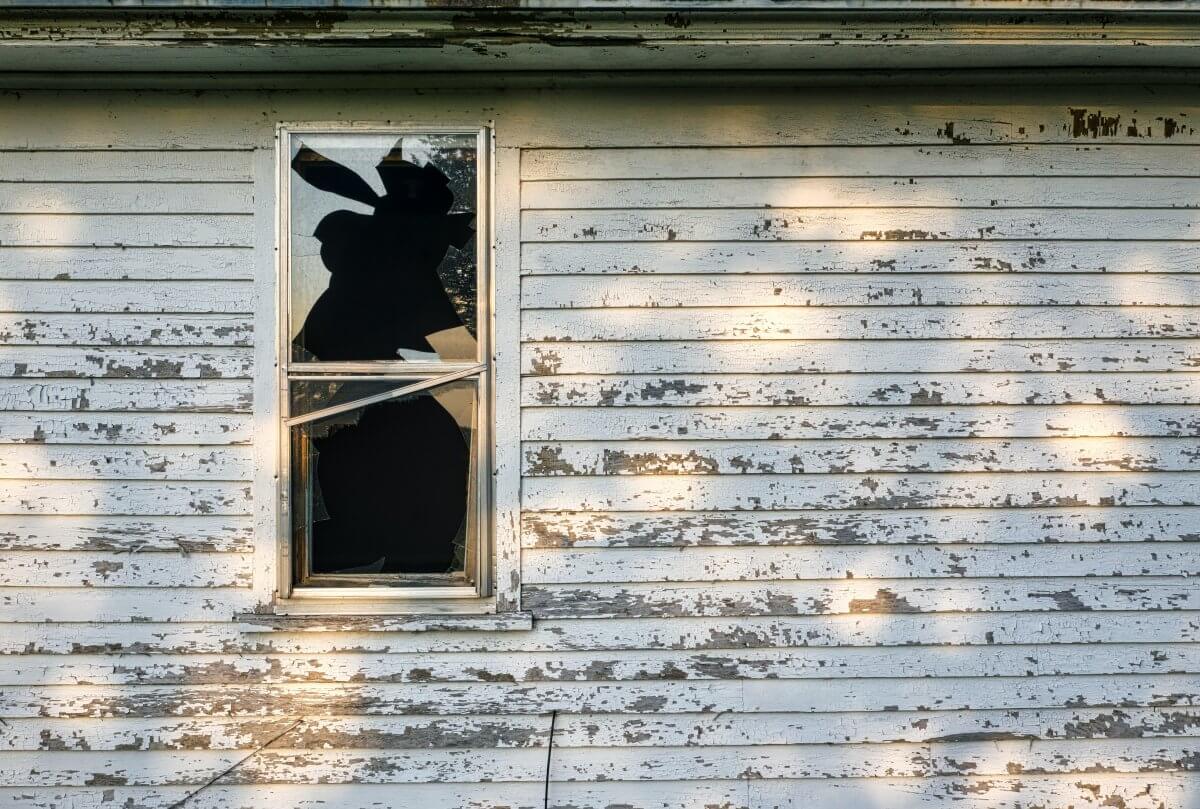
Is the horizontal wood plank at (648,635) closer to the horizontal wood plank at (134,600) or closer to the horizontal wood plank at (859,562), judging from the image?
the horizontal wood plank at (134,600)

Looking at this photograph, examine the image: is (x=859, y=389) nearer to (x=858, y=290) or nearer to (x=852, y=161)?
(x=858, y=290)

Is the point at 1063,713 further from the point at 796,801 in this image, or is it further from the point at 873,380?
the point at 873,380

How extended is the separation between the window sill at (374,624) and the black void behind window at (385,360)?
0.12 meters

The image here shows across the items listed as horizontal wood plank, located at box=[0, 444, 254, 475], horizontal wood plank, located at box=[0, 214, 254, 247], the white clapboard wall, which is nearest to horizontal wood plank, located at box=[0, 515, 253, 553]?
the white clapboard wall

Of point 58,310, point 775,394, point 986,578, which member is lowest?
point 986,578

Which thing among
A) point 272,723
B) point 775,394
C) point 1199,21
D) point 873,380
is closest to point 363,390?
point 272,723

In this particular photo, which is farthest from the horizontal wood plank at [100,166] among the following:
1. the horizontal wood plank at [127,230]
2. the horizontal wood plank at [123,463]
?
the horizontal wood plank at [123,463]

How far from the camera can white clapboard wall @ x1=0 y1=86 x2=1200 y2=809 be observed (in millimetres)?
2570

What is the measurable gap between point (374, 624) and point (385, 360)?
0.81m

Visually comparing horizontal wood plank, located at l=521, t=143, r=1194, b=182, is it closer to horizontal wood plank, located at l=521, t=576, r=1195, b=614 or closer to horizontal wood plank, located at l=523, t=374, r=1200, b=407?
horizontal wood plank, located at l=523, t=374, r=1200, b=407

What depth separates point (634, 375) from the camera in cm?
261

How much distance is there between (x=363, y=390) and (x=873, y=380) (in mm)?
1589

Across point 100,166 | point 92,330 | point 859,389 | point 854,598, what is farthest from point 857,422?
point 100,166

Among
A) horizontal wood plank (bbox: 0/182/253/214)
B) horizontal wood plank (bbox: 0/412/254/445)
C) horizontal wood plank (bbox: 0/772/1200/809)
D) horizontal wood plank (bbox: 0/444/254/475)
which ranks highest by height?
horizontal wood plank (bbox: 0/182/253/214)
